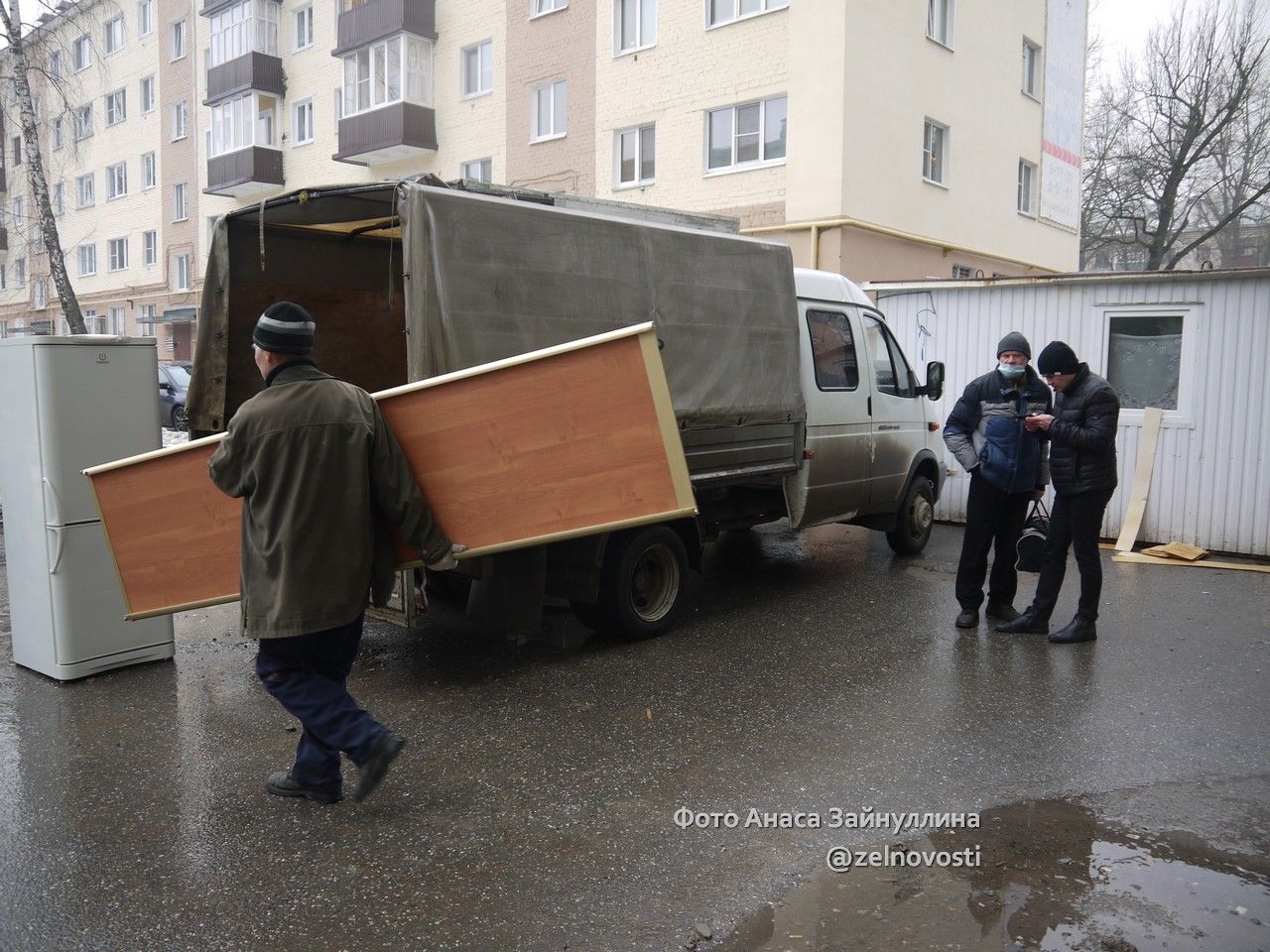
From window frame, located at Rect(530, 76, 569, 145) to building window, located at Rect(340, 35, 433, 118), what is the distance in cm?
380

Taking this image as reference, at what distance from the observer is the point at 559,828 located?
3.75 metres

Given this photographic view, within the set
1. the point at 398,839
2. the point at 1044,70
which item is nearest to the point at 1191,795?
the point at 398,839

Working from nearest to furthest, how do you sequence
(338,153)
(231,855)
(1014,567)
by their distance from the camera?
(231,855) < (1014,567) < (338,153)

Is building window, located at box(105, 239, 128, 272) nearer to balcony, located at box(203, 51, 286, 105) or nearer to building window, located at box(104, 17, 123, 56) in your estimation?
building window, located at box(104, 17, 123, 56)

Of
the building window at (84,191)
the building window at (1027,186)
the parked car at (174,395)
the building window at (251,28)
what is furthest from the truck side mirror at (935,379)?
the building window at (84,191)

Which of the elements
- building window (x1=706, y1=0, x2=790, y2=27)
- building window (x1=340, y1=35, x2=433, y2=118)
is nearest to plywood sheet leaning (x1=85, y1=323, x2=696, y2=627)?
building window (x1=706, y1=0, x2=790, y2=27)

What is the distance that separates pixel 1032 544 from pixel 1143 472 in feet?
13.4

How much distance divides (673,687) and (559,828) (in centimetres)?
175

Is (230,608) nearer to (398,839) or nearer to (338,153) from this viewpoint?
(398,839)

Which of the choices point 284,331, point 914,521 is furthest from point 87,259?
point 284,331

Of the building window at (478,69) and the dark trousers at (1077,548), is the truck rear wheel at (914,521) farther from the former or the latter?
the building window at (478,69)

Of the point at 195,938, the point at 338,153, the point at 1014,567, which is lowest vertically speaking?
the point at 195,938

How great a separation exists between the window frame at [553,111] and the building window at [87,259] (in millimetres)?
23995

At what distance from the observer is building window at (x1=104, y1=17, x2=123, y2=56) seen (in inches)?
1404
